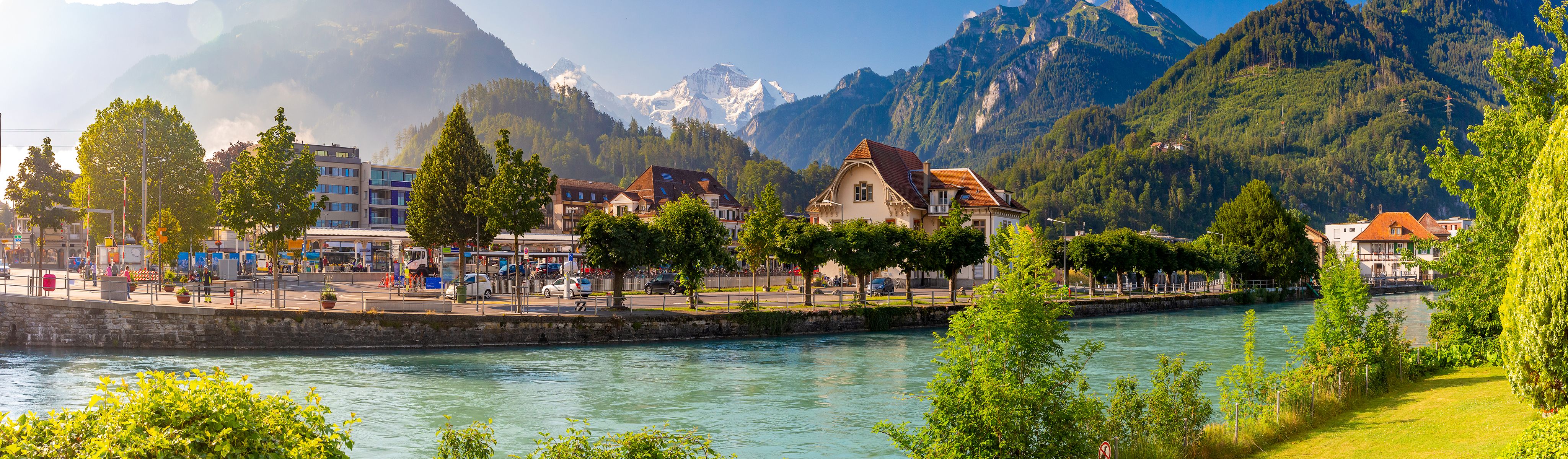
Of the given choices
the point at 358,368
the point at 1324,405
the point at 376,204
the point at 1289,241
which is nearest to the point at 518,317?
the point at 358,368

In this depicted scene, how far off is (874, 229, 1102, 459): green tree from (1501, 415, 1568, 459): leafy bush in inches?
203

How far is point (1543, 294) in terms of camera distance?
1236cm

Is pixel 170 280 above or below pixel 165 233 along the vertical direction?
below

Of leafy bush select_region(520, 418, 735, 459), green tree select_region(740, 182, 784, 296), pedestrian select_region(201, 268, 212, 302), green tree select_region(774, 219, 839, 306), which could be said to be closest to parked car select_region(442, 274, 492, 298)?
pedestrian select_region(201, 268, 212, 302)

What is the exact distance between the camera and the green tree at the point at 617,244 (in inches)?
1860

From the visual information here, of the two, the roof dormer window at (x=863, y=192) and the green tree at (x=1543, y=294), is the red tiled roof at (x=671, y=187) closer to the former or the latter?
the roof dormer window at (x=863, y=192)

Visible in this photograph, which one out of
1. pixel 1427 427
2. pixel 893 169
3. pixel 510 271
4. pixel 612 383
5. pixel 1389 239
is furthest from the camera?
pixel 1389 239

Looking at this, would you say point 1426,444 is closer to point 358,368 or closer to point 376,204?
point 358,368

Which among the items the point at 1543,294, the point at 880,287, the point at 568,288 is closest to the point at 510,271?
the point at 568,288

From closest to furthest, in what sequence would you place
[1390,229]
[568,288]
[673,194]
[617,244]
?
[617,244], [568,288], [673,194], [1390,229]

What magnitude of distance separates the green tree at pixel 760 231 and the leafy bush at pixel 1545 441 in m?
52.1

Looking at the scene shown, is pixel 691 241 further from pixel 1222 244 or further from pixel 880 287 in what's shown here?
pixel 1222 244

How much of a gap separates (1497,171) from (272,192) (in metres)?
46.0

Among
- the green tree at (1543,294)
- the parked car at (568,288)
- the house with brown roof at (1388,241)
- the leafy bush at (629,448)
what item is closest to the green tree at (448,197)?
the parked car at (568,288)
